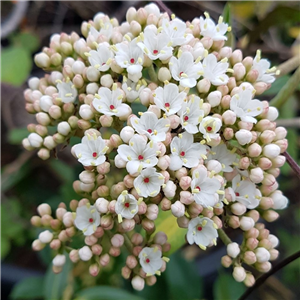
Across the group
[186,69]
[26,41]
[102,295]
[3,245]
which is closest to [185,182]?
[186,69]

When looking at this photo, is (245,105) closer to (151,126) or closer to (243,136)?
(243,136)

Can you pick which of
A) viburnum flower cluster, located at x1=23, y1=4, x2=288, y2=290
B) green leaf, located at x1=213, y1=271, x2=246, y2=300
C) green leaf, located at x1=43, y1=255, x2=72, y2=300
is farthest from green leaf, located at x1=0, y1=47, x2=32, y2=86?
green leaf, located at x1=213, y1=271, x2=246, y2=300

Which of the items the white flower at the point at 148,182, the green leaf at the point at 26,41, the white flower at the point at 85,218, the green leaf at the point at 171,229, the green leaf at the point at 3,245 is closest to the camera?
the white flower at the point at 148,182

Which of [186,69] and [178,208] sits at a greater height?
[186,69]

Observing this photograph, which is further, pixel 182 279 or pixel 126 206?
pixel 182 279

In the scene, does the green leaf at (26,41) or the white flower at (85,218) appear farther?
the green leaf at (26,41)

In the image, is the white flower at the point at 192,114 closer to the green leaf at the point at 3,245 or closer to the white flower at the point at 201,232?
the white flower at the point at 201,232

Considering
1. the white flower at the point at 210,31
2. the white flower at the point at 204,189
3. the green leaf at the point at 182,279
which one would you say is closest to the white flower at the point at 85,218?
the white flower at the point at 204,189
